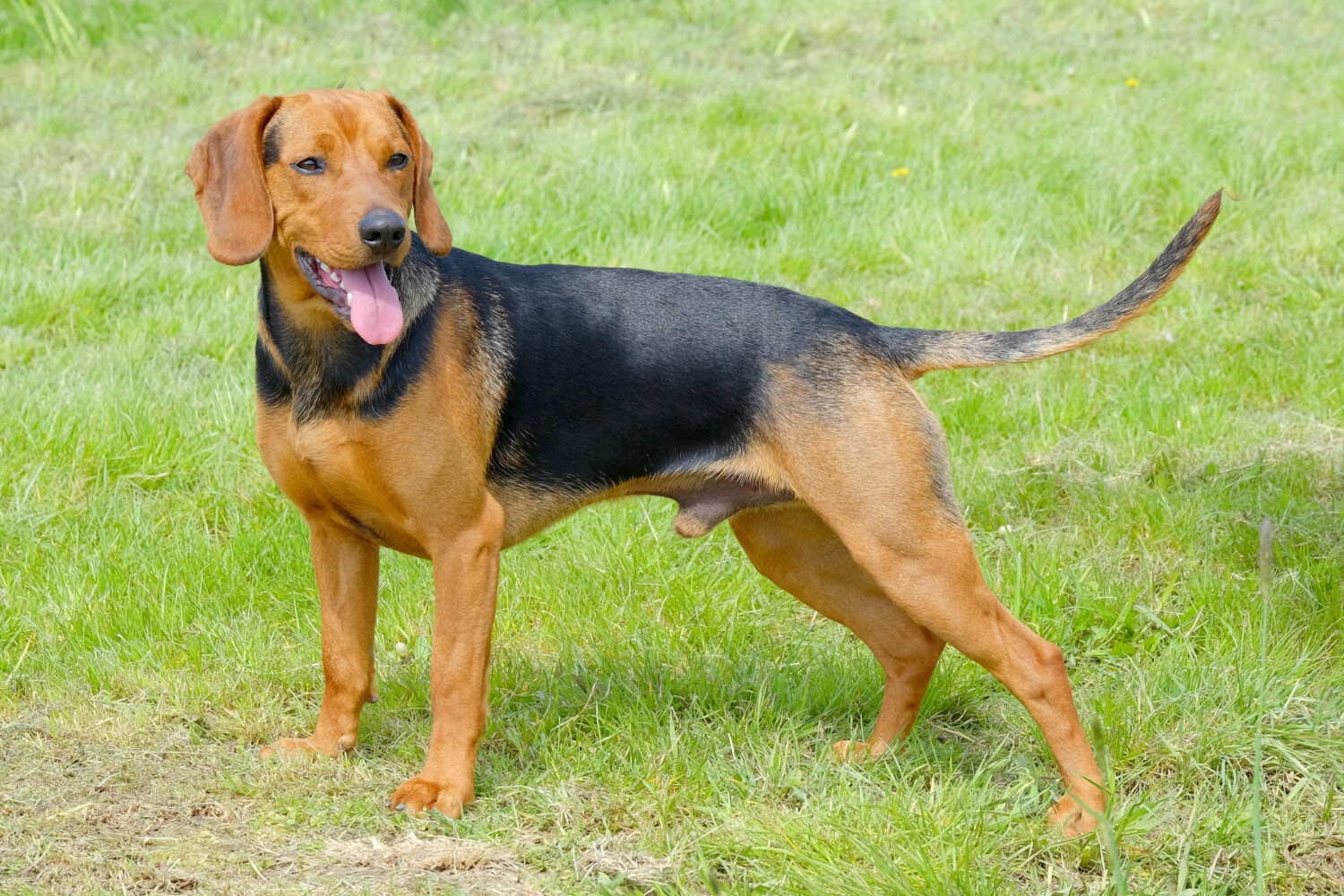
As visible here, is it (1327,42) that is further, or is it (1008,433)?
(1327,42)

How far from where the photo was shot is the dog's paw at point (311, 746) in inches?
153

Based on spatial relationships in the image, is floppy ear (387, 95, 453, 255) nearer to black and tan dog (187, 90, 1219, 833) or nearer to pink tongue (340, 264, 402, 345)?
black and tan dog (187, 90, 1219, 833)

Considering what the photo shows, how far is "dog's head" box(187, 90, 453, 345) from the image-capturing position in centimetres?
329

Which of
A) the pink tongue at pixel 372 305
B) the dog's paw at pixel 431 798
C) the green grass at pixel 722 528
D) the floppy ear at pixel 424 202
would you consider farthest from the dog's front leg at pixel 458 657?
the floppy ear at pixel 424 202

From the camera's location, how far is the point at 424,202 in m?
3.63

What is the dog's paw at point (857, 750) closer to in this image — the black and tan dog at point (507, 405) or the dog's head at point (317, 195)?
the black and tan dog at point (507, 405)

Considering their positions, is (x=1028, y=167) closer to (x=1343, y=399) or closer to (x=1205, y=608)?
(x=1343, y=399)

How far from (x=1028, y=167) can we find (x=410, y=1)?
18.9 ft

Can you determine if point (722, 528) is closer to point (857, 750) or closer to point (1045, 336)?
point (857, 750)

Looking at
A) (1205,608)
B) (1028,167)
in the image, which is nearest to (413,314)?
(1205,608)

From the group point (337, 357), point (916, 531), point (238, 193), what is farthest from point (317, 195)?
point (916, 531)

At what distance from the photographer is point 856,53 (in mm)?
10531

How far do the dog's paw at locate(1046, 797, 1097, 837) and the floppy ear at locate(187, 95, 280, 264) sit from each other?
2524mm

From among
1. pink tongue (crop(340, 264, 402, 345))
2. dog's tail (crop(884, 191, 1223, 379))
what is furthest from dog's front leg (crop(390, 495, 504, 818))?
dog's tail (crop(884, 191, 1223, 379))
